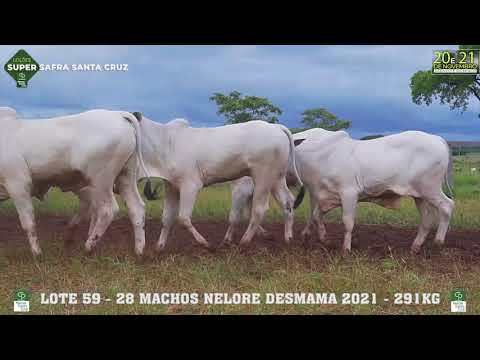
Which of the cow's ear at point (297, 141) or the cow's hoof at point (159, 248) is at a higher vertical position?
the cow's ear at point (297, 141)

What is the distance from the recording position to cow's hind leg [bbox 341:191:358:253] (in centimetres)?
686

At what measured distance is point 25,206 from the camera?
6.11m

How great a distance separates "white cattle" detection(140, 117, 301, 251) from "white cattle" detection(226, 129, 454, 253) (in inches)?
20.2

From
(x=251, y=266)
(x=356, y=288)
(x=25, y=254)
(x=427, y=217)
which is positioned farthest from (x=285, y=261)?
(x=25, y=254)

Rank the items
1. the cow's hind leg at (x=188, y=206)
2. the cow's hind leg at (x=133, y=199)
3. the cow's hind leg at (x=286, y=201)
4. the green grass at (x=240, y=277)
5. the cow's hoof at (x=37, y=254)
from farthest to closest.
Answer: the cow's hind leg at (x=286, y=201)
the cow's hind leg at (x=188, y=206)
the cow's hind leg at (x=133, y=199)
the cow's hoof at (x=37, y=254)
the green grass at (x=240, y=277)

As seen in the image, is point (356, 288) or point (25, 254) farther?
point (25, 254)

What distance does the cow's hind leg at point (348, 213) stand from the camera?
686 cm

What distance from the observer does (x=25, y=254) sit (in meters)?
6.13

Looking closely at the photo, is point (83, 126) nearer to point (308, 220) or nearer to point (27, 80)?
point (27, 80)

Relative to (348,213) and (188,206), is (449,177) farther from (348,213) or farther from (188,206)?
(188,206)

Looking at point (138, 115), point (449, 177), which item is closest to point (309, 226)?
point (449, 177)

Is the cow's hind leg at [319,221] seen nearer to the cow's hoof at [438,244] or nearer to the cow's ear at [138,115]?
the cow's hoof at [438,244]

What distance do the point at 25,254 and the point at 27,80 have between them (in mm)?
1902

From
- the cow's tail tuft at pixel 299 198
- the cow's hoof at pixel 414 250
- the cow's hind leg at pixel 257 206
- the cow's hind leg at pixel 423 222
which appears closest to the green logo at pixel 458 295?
the cow's hoof at pixel 414 250
